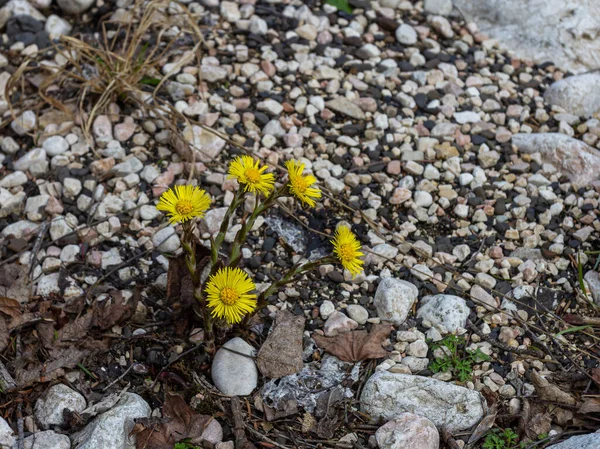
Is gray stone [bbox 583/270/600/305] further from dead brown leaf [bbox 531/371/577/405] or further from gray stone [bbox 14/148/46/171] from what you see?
gray stone [bbox 14/148/46/171]

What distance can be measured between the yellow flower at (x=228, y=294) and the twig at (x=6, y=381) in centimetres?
71

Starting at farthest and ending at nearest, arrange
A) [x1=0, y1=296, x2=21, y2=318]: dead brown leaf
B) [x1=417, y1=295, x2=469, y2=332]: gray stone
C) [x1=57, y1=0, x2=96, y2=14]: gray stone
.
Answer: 1. [x1=57, y1=0, x2=96, y2=14]: gray stone
2. [x1=417, y1=295, x2=469, y2=332]: gray stone
3. [x1=0, y1=296, x2=21, y2=318]: dead brown leaf

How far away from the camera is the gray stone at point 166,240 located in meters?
2.71

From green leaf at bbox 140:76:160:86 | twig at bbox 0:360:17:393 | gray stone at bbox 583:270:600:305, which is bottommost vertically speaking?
twig at bbox 0:360:17:393

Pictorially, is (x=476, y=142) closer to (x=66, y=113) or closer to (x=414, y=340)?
(x=414, y=340)

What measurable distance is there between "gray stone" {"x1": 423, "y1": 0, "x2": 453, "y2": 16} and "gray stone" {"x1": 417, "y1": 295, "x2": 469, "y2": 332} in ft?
5.67

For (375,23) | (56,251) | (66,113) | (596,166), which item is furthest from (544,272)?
(66,113)

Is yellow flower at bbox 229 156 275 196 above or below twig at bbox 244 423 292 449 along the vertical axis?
above

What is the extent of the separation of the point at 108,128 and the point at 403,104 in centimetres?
130

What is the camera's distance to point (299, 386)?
2.35 meters

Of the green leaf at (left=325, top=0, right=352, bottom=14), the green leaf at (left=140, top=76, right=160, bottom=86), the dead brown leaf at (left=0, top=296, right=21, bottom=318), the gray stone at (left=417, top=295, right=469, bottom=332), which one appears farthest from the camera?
the green leaf at (left=325, top=0, right=352, bottom=14)

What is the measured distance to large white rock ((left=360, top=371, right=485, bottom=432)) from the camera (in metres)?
2.29

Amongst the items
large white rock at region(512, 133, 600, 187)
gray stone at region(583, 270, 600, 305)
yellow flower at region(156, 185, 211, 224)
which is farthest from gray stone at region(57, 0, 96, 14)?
gray stone at region(583, 270, 600, 305)

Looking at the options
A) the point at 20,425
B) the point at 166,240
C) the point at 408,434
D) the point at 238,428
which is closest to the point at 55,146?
the point at 166,240
